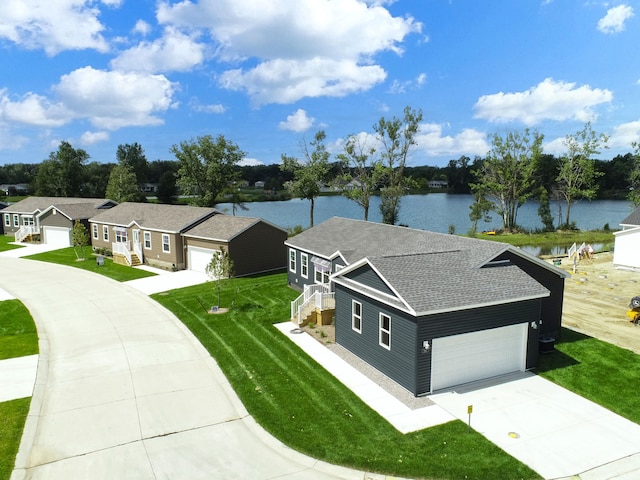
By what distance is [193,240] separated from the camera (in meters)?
33.3

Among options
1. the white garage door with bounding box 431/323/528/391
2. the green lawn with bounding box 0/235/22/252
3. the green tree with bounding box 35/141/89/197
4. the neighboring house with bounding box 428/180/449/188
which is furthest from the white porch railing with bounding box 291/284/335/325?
the neighboring house with bounding box 428/180/449/188

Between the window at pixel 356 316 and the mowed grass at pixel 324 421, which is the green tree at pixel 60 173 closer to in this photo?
the mowed grass at pixel 324 421

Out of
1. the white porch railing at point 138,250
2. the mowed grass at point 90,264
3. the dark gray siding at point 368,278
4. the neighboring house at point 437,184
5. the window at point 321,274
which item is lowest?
the mowed grass at point 90,264

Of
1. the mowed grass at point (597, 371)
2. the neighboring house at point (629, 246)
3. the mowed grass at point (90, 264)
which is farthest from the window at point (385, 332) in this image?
the neighboring house at point (629, 246)

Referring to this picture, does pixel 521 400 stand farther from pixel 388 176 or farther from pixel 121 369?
pixel 388 176

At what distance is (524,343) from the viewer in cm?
1545

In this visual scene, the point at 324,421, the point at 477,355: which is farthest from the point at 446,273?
the point at 324,421

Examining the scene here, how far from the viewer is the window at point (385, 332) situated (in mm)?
14977

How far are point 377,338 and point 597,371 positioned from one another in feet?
25.0

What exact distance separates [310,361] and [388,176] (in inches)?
1593

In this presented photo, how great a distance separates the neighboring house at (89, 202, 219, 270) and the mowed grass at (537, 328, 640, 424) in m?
26.2

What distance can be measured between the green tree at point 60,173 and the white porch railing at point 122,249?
166 feet

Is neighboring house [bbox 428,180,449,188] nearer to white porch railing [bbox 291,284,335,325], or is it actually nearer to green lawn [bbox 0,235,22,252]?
green lawn [bbox 0,235,22,252]

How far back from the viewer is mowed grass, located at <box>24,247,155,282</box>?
32125 mm
